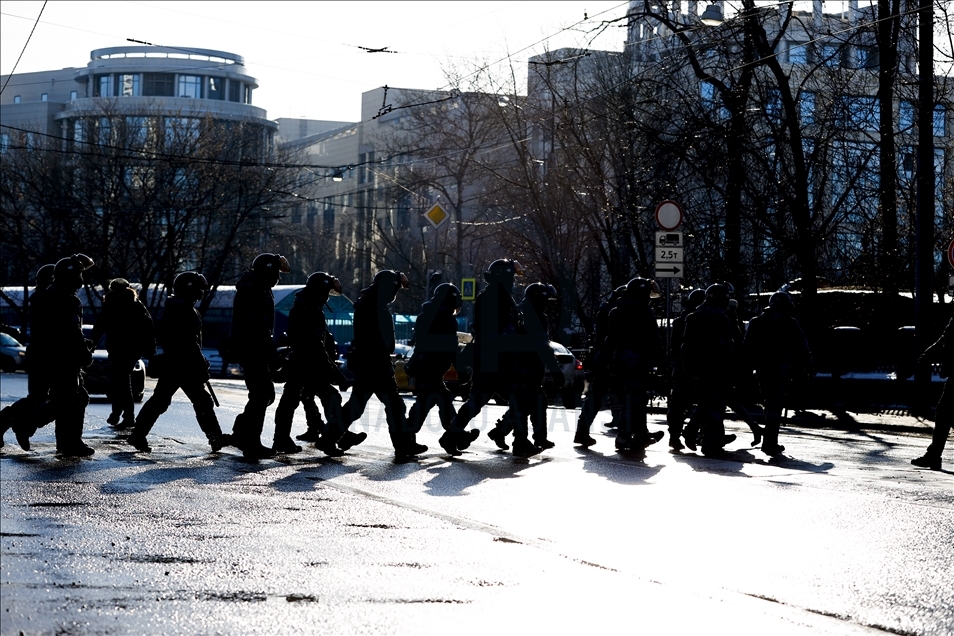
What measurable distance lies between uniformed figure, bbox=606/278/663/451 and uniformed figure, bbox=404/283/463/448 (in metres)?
1.63

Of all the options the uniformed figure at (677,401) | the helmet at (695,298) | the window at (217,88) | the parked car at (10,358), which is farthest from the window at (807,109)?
the window at (217,88)

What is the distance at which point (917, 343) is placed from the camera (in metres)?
20.3

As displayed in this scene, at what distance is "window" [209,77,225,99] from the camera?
122 metres

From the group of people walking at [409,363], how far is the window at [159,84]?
112 meters

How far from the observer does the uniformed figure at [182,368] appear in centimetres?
1255

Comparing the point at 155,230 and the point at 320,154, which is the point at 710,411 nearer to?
the point at 155,230

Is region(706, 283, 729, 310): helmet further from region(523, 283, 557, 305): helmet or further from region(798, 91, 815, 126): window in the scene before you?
region(798, 91, 815, 126): window

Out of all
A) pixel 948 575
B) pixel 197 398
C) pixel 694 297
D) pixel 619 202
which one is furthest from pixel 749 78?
pixel 948 575

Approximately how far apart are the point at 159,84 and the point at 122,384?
10949 cm

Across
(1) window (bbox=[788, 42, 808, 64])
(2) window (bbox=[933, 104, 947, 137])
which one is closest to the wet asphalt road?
(1) window (bbox=[788, 42, 808, 64])

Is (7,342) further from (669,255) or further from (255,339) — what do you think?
(255,339)

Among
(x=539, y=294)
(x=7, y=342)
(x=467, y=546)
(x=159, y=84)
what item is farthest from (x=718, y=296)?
(x=159, y=84)

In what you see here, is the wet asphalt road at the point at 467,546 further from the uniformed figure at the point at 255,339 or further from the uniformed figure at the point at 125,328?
the uniformed figure at the point at 125,328

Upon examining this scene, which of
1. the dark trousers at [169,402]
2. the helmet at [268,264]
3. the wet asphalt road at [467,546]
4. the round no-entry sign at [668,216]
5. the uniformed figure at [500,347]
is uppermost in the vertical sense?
the round no-entry sign at [668,216]
